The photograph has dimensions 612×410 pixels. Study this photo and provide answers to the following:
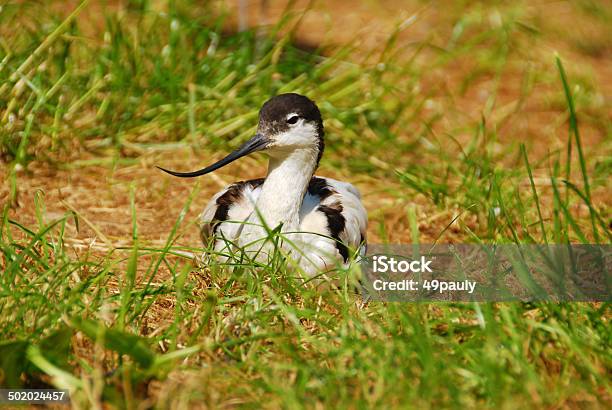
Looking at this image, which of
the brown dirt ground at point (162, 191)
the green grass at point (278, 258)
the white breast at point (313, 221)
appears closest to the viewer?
the green grass at point (278, 258)

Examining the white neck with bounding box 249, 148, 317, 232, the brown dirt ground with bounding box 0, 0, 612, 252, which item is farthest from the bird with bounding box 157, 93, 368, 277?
the brown dirt ground with bounding box 0, 0, 612, 252

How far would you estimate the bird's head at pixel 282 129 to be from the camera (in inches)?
136

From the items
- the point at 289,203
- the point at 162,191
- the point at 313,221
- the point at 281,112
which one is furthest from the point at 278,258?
the point at 162,191

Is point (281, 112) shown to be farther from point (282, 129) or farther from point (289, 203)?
point (289, 203)

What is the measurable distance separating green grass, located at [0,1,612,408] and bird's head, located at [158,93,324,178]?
37 centimetres

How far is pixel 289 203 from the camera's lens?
3.45 metres

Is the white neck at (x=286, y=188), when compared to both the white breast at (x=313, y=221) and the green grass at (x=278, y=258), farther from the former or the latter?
the green grass at (x=278, y=258)

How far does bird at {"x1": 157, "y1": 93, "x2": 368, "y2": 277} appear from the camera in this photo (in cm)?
343

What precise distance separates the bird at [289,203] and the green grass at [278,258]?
0.70ft

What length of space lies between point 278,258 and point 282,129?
0.61 m

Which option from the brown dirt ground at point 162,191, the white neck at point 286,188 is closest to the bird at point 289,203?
the white neck at point 286,188

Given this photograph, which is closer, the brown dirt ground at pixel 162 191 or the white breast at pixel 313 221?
the white breast at pixel 313 221

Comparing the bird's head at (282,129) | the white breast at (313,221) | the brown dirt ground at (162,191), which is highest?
the brown dirt ground at (162,191)

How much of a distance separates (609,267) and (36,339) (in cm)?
198
